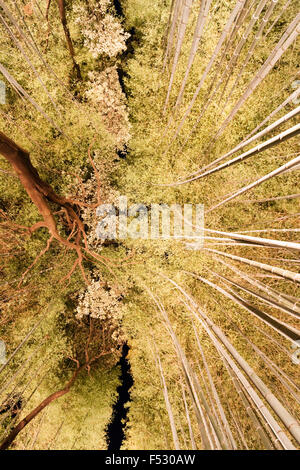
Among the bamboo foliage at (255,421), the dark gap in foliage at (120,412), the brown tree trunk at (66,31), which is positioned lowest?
the dark gap in foliage at (120,412)

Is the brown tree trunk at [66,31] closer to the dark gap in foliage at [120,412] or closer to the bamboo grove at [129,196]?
the bamboo grove at [129,196]

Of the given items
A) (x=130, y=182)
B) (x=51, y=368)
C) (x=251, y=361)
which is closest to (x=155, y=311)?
(x=251, y=361)

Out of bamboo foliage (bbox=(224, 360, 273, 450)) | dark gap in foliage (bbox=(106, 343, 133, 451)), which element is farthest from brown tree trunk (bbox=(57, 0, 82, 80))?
dark gap in foliage (bbox=(106, 343, 133, 451))

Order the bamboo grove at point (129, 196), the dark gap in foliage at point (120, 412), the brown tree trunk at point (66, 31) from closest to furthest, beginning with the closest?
the brown tree trunk at point (66, 31)
the bamboo grove at point (129, 196)
the dark gap in foliage at point (120, 412)

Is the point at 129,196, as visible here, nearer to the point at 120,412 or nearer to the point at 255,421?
the point at 255,421

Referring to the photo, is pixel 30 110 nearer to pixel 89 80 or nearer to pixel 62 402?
pixel 89 80

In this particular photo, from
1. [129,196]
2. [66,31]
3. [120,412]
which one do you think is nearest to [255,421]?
[129,196]

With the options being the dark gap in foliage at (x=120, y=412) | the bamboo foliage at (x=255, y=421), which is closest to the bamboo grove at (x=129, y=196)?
the dark gap in foliage at (x=120, y=412)
